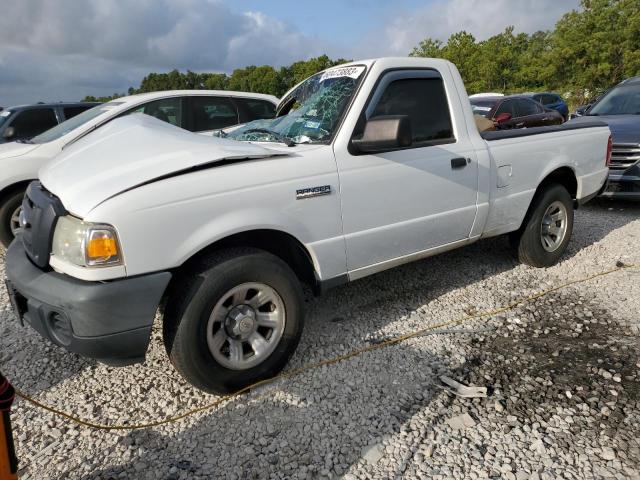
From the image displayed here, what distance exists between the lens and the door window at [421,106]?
3.43 m

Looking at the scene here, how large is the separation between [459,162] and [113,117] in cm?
437

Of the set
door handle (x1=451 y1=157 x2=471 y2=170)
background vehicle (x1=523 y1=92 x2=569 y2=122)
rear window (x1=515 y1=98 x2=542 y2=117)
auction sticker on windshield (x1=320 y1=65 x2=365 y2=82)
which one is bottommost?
background vehicle (x1=523 y1=92 x2=569 y2=122)

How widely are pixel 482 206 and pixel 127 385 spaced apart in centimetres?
297

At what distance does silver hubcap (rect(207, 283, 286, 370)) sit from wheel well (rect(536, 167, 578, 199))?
3078 mm

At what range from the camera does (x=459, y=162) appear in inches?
142

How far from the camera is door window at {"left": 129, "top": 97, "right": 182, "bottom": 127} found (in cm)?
610

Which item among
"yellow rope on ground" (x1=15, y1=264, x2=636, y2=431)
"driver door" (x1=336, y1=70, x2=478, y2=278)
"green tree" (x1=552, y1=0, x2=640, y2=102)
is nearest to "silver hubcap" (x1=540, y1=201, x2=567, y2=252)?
"yellow rope on ground" (x1=15, y1=264, x2=636, y2=431)

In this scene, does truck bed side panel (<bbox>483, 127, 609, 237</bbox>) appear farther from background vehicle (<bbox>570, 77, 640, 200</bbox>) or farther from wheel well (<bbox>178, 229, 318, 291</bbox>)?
wheel well (<bbox>178, 229, 318, 291</bbox>)

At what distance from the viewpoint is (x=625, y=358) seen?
10.3 feet

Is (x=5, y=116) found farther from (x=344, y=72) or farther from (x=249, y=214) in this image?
(x=249, y=214)

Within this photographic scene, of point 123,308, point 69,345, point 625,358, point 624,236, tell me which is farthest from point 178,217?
point 624,236

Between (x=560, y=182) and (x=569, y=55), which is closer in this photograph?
(x=560, y=182)

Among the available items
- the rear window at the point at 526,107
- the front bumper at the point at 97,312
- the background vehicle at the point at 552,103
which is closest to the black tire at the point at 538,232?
the front bumper at the point at 97,312

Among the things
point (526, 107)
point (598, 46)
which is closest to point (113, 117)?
point (526, 107)
